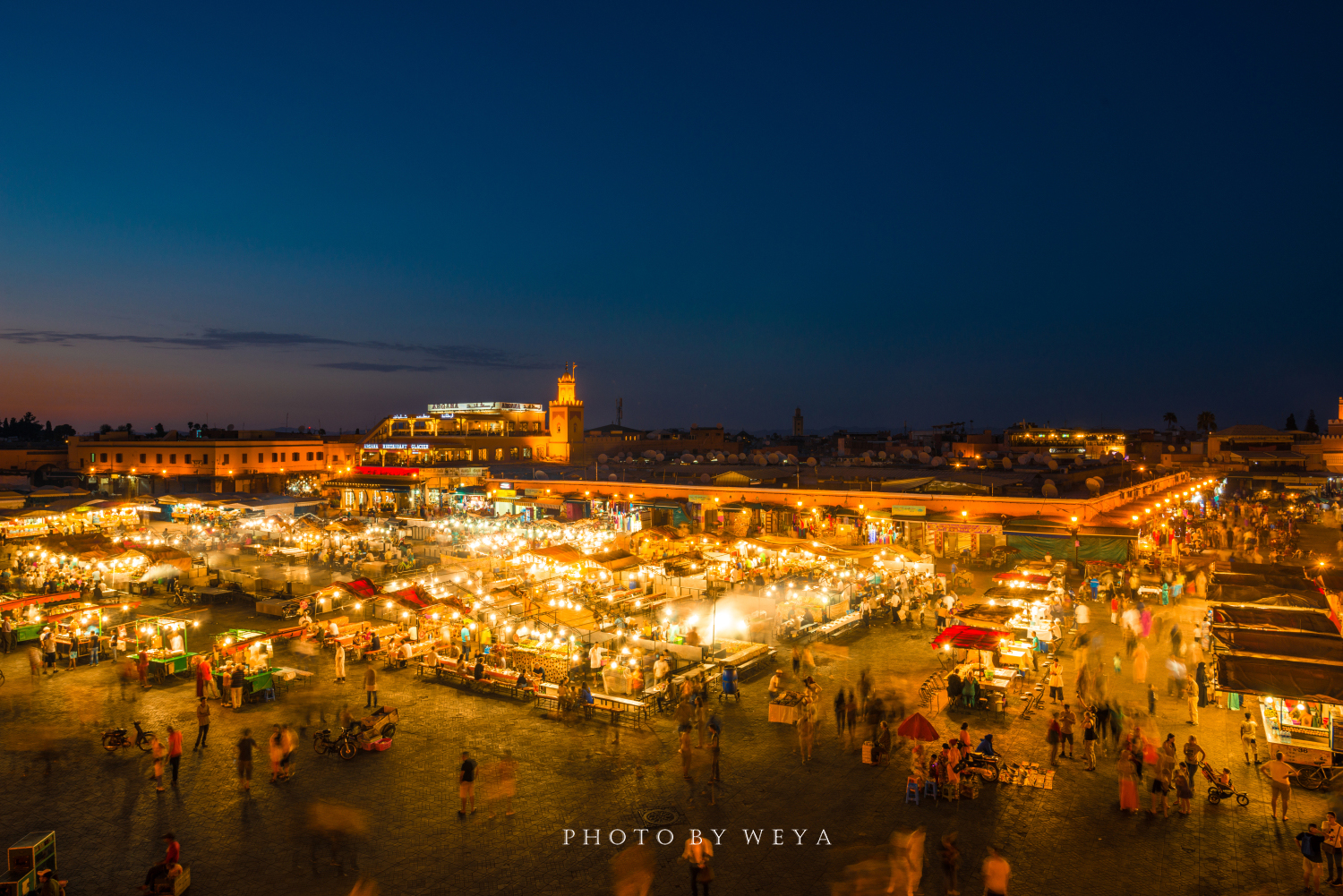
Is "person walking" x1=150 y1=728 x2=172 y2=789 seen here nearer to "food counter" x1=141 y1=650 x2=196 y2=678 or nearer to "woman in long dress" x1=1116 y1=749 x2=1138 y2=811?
"food counter" x1=141 y1=650 x2=196 y2=678

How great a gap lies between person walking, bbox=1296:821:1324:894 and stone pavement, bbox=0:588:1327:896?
0.80 ft

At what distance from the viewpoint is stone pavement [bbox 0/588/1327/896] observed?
779cm

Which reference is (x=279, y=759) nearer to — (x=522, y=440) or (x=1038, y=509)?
(x=1038, y=509)

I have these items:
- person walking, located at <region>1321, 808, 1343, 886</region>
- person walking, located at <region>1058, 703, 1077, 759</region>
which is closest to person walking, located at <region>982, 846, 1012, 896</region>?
person walking, located at <region>1321, 808, 1343, 886</region>

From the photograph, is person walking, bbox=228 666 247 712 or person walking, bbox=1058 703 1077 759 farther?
person walking, bbox=228 666 247 712

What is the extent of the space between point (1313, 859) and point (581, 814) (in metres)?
7.59

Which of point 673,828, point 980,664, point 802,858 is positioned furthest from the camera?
point 980,664

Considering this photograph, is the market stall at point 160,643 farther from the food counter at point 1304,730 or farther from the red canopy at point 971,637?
the food counter at point 1304,730

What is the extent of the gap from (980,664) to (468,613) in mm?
10629

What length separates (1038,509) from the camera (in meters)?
25.2

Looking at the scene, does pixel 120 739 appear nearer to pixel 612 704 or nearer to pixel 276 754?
pixel 276 754

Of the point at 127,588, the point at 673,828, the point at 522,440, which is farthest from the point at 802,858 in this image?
the point at 522,440

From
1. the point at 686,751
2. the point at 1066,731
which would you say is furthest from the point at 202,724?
the point at 1066,731

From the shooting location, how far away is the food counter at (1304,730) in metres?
9.70
